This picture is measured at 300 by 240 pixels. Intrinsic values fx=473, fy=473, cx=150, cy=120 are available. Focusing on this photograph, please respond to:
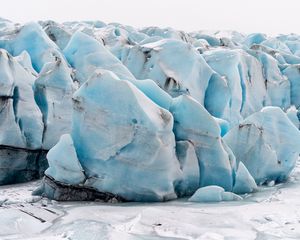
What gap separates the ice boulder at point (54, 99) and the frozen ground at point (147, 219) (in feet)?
4.81

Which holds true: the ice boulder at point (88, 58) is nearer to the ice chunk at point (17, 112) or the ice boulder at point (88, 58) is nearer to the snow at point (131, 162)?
the snow at point (131, 162)

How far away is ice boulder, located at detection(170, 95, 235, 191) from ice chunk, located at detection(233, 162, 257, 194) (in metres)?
0.07

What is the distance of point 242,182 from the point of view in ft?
18.8

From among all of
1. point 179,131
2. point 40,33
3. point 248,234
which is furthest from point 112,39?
point 248,234

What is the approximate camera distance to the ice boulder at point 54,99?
663 centimetres

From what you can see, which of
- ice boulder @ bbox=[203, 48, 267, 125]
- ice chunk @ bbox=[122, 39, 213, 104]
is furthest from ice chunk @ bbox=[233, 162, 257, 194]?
ice boulder @ bbox=[203, 48, 267, 125]

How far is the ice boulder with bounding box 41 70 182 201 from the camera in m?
5.19

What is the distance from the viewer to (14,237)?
3.80 metres

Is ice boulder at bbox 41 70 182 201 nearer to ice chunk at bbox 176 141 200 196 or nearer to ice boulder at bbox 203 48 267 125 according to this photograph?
ice chunk at bbox 176 141 200 196

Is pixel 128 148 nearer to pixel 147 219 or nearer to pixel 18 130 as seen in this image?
pixel 147 219

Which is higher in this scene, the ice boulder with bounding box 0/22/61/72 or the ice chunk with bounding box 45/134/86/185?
the ice boulder with bounding box 0/22/61/72

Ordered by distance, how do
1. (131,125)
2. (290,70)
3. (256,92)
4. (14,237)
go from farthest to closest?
(290,70) → (256,92) → (131,125) → (14,237)

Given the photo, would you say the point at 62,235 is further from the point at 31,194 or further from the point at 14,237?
the point at 31,194

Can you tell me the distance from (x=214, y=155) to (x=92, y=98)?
1.62 meters
